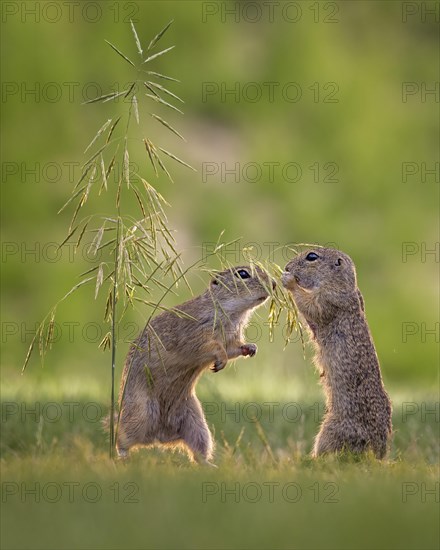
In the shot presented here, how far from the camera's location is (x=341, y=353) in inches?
306

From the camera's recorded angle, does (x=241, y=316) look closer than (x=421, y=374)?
Yes

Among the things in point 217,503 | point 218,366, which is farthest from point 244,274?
point 217,503

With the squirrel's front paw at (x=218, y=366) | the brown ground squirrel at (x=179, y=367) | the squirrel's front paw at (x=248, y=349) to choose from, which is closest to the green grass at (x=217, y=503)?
the brown ground squirrel at (x=179, y=367)

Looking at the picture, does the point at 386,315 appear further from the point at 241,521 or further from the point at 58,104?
the point at 241,521

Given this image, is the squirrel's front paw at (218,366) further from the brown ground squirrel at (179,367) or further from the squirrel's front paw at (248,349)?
the squirrel's front paw at (248,349)

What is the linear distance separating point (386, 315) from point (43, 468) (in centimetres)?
1051

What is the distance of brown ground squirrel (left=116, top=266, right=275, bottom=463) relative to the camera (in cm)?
737

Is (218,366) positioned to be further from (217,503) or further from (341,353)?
(217,503)

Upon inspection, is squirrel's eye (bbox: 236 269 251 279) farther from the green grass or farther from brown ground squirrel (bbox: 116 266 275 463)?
the green grass

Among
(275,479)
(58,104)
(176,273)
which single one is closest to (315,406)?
(176,273)

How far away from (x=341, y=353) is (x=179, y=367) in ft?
3.46

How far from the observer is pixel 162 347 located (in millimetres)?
7457

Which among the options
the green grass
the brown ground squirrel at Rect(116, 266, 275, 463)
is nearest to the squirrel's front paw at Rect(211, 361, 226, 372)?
the brown ground squirrel at Rect(116, 266, 275, 463)

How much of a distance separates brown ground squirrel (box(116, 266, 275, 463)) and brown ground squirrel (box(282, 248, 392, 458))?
20.6 inches
